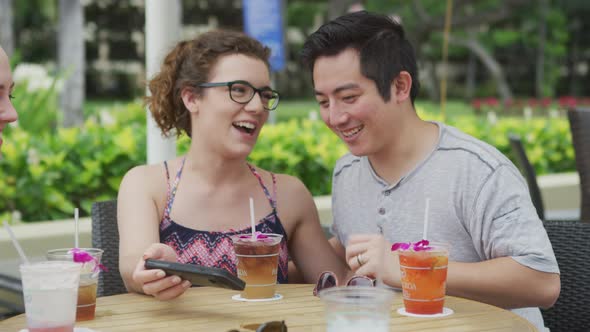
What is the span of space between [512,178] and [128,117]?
781 cm

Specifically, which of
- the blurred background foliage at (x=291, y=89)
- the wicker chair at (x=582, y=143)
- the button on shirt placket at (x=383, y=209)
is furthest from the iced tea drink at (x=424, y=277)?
the wicker chair at (x=582, y=143)

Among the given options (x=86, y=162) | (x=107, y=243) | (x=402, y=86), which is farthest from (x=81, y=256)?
(x=86, y=162)

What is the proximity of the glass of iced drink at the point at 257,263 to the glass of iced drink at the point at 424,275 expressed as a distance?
0.37 meters

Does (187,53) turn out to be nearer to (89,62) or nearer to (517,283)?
(517,283)

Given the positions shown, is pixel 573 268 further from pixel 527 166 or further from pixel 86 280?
pixel 527 166

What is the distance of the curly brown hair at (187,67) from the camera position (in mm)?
2922

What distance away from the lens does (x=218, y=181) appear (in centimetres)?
295

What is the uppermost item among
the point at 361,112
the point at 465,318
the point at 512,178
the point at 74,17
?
the point at 74,17

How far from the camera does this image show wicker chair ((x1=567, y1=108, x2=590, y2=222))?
442 centimetres

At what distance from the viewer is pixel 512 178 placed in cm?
250

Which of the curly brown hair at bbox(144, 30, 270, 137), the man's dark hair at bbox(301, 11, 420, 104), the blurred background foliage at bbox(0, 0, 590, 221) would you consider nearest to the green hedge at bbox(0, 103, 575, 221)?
the blurred background foliage at bbox(0, 0, 590, 221)

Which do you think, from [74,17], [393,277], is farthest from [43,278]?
[74,17]

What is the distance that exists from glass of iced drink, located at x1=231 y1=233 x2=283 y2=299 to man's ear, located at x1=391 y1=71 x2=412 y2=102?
0.70 m

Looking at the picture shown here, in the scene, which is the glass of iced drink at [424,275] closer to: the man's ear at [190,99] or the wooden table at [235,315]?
the wooden table at [235,315]
